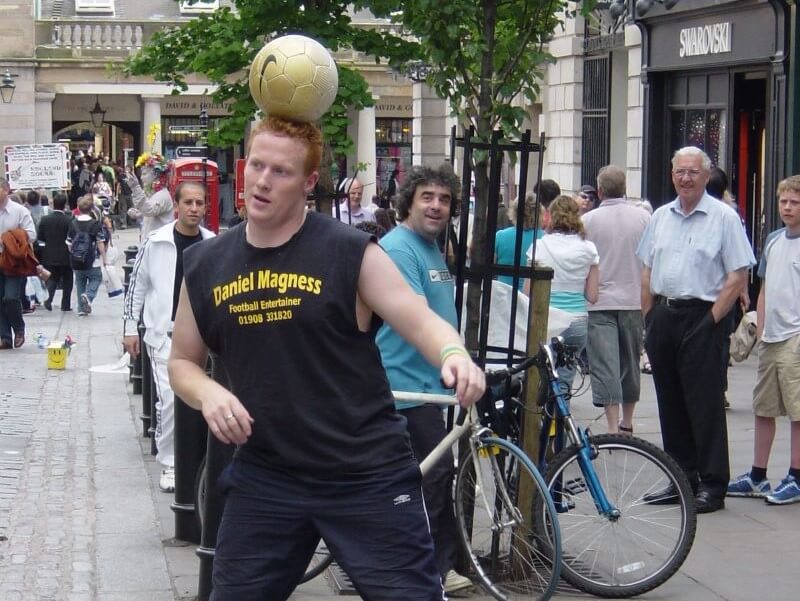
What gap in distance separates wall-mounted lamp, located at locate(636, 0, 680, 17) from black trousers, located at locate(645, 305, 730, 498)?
951 centimetres

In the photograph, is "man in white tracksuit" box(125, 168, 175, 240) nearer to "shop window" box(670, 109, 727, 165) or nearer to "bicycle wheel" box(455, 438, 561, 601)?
"bicycle wheel" box(455, 438, 561, 601)

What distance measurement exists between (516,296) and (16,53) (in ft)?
136

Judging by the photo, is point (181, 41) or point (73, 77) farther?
point (73, 77)

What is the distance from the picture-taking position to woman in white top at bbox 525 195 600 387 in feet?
31.9

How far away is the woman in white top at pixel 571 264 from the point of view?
9.71 metres

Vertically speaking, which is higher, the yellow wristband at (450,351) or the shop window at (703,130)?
the shop window at (703,130)

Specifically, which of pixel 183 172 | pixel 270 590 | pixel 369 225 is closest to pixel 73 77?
pixel 183 172

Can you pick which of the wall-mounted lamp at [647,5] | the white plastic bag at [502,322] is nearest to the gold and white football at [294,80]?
the white plastic bag at [502,322]

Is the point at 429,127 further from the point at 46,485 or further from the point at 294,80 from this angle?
the point at 294,80

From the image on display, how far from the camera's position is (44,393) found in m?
13.5

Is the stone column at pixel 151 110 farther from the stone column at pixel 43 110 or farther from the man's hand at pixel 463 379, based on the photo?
the man's hand at pixel 463 379

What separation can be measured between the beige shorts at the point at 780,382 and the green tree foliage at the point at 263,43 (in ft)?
13.6

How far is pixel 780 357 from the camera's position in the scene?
8.33 meters

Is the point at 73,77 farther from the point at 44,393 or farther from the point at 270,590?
the point at 270,590
